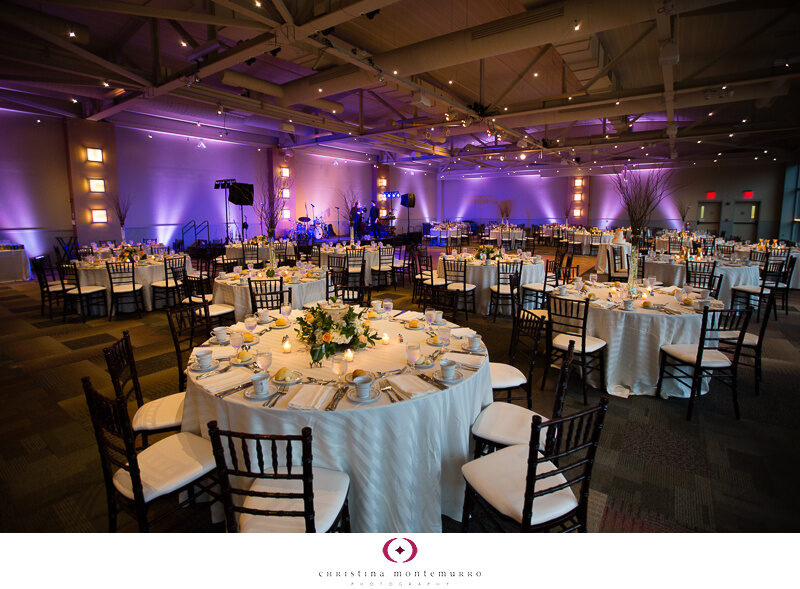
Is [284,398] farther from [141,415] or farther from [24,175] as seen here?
[24,175]

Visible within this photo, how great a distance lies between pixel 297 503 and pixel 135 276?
6721 mm

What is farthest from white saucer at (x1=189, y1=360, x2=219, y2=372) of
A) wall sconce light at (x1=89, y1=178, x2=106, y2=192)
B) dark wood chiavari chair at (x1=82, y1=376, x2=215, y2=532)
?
wall sconce light at (x1=89, y1=178, x2=106, y2=192)

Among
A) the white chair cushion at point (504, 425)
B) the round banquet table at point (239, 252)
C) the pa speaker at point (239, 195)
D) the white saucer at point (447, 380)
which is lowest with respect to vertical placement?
the white chair cushion at point (504, 425)

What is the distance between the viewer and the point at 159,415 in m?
2.56

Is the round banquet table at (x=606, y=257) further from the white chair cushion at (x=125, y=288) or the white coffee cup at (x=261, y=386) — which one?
the white coffee cup at (x=261, y=386)

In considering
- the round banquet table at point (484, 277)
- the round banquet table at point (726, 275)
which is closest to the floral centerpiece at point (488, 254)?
the round banquet table at point (484, 277)

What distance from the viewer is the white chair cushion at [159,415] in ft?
8.18

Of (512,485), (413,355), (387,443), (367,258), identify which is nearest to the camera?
(512,485)

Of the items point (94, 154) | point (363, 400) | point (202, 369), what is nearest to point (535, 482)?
point (363, 400)

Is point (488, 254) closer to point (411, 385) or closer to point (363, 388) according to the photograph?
point (411, 385)

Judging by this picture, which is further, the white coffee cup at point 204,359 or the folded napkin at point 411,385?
the white coffee cup at point 204,359

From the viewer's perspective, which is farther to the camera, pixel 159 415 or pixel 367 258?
pixel 367 258

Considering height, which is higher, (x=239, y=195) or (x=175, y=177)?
(x=175, y=177)

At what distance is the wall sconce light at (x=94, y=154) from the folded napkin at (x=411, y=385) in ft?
42.8
